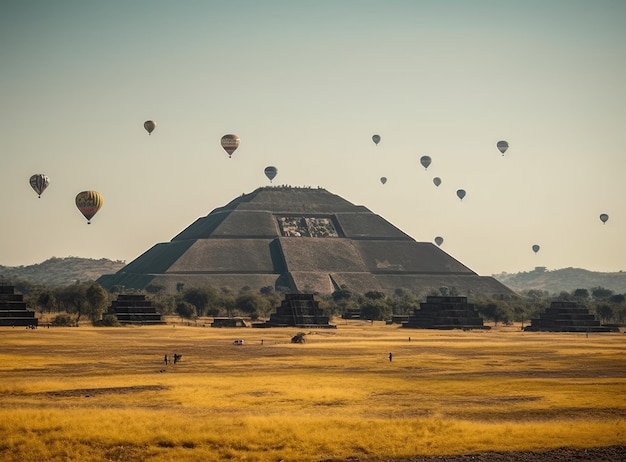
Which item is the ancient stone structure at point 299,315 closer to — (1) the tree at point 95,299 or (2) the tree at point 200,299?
(1) the tree at point 95,299

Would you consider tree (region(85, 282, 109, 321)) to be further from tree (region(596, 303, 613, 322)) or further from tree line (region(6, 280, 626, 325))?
tree (region(596, 303, 613, 322))

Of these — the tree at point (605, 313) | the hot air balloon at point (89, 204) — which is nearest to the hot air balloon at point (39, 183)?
the hot air balloon at point (89, 204)

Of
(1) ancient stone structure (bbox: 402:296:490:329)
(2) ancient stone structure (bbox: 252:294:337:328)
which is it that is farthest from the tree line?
(1) ancient stone structure (bbox: 402:296:490:329)

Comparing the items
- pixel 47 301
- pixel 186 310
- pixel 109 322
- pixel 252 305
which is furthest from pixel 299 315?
pixel 47 301

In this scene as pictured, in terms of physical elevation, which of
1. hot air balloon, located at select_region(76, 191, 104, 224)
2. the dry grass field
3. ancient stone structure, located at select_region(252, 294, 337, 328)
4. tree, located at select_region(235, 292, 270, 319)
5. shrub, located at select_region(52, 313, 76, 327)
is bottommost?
the dry grass field

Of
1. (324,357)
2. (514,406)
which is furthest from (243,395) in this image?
(324,357)
